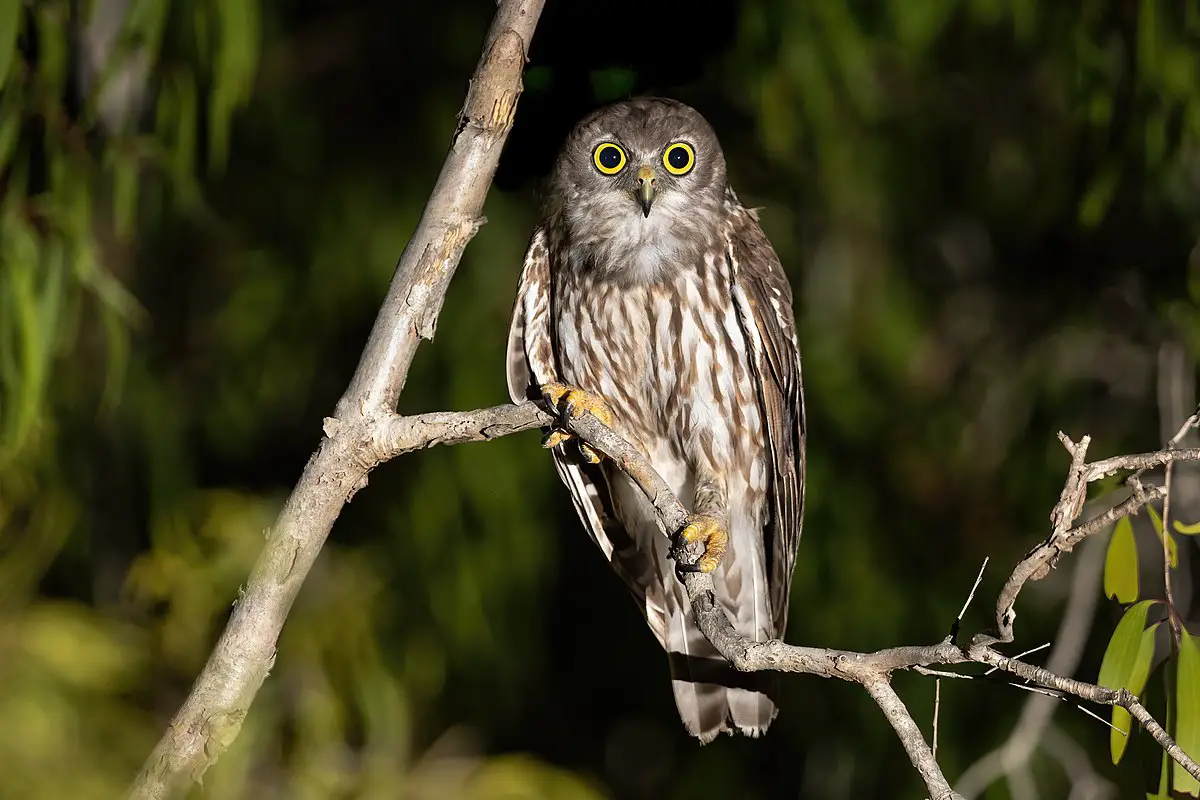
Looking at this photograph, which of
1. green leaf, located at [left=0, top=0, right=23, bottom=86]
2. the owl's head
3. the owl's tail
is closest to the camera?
green leaf, located at [left=0, top=0, right=23, bottom=86]

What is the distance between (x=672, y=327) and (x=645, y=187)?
29cm

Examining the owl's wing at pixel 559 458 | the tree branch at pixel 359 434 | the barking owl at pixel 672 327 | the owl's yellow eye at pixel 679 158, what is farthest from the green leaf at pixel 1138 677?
the owl's yellow eye at pixel 679 158

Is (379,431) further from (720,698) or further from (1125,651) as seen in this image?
(720,698)

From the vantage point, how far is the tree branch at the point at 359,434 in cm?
187

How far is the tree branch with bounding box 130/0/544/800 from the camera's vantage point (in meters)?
1.87

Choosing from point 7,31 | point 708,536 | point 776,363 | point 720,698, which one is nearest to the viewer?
point 708,536

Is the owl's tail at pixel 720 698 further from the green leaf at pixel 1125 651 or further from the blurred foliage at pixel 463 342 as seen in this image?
the green leaf at pixel 1125 651

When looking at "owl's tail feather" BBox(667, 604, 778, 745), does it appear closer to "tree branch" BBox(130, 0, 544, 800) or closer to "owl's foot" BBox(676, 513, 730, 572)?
"owl's foot" BBox(676, 513, 730, 572)

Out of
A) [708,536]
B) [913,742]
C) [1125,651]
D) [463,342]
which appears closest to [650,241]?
[708,536]

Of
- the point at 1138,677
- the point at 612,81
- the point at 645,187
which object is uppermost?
the point at 612,81

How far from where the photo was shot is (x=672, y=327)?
2670mm

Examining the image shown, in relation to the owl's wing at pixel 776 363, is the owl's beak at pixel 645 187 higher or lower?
higher

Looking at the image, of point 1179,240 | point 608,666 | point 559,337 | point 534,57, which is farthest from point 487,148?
point 608,666

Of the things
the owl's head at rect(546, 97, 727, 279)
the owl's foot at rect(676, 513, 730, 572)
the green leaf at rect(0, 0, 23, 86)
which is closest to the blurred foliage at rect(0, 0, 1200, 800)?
the green leaf at rect(0, 0, 23, 86)
